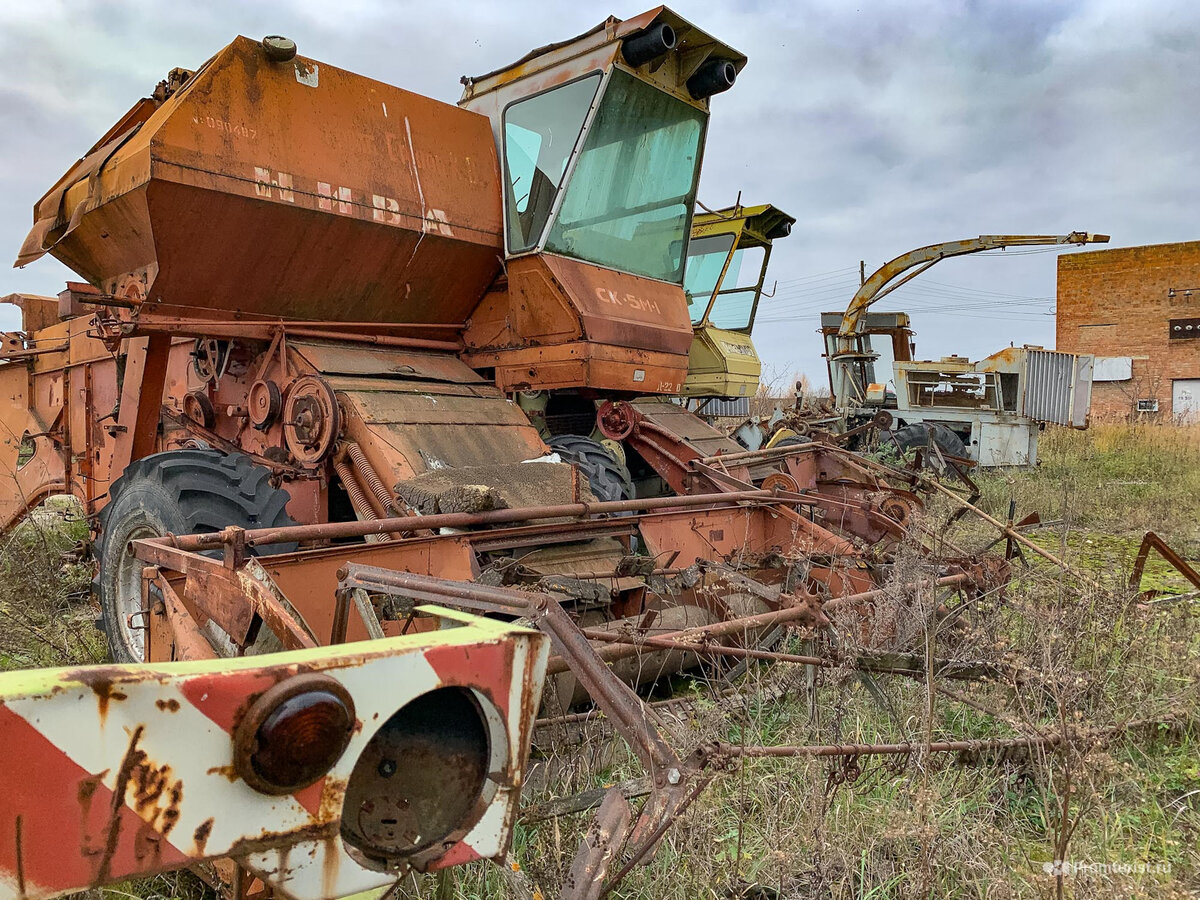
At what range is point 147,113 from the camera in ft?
14.6

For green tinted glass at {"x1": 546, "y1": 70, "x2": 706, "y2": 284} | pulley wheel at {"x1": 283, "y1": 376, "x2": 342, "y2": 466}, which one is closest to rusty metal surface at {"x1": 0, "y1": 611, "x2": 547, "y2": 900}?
pulley wheel at {"x1": 283, "y1": 376, "x2": 342, "y2": 466}

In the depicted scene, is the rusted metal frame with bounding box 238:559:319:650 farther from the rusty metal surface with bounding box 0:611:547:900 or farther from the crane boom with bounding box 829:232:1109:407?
the crane boom with bounding box 829:232:1109:407

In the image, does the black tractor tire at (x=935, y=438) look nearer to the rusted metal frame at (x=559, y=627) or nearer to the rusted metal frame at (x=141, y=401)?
the rusted metal frame at (x=141, y=401)

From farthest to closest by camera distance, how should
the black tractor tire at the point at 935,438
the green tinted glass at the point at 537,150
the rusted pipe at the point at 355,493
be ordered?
the black tractor tire at the point at 935,438, the green tinted glass at the point at 537,150, the rusted pipe at the point at 355,493

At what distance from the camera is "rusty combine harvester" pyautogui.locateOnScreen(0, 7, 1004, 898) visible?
1271mm

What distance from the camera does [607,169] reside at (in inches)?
190

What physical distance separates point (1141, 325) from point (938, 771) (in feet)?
90.7

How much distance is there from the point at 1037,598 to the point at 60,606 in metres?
5.69

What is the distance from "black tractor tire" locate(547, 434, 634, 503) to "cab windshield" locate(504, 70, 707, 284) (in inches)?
42.8

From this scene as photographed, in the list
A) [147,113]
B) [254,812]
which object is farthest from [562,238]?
[254,812]

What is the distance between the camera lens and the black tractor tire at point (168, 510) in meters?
3.54

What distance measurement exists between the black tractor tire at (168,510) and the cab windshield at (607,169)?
200 centimetres

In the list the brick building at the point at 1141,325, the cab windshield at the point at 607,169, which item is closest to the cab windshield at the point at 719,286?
the cab windshield at the point at 607,169

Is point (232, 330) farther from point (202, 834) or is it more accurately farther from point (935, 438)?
point (935, 438)
